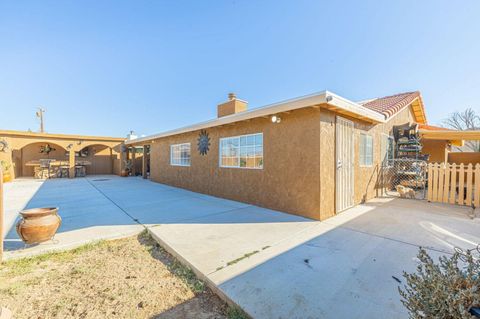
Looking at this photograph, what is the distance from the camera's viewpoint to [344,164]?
5.79 metres

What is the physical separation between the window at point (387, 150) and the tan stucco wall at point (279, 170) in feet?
15.7

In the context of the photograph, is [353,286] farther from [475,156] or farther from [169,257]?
[475,156]

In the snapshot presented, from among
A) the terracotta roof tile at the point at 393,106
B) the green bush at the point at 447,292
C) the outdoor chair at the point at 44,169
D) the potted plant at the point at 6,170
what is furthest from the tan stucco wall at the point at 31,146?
the green bush at the point at 447,292

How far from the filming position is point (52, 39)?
827 centimetres

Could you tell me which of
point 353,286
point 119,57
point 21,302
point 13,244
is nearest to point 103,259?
point 21,302

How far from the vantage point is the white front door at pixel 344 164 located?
5.50 m

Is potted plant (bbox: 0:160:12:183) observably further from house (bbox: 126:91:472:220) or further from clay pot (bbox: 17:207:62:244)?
clay pot (bbox: 17:207:62:244)

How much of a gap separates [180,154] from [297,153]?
713cm

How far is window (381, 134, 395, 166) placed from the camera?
8.14 meters

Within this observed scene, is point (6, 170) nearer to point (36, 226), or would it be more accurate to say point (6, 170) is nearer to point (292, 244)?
point (36, 226)

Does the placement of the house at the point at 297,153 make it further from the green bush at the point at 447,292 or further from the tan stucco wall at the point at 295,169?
the green bush at the point at 447,292

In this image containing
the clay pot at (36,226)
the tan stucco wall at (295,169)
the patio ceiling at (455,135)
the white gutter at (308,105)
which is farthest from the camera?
the patio ceiling at (455,135)

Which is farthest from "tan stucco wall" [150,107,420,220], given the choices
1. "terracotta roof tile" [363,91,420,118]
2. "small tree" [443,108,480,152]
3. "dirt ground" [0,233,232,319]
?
"small tree" [443,108,480,152]

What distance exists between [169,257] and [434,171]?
8355 millimetres
